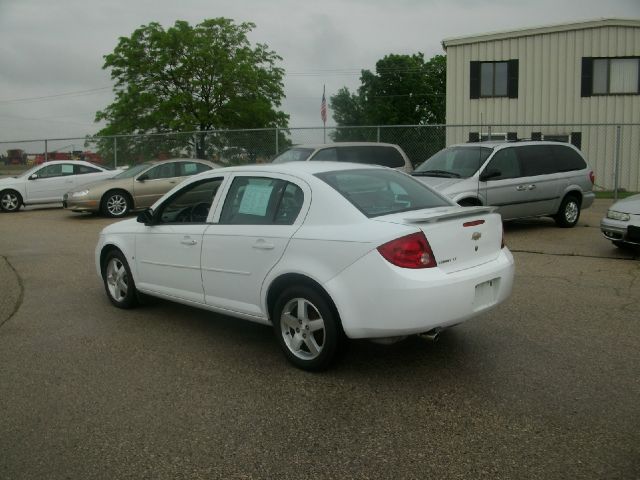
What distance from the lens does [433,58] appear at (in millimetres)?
71062

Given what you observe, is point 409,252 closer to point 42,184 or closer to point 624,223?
point 624,223

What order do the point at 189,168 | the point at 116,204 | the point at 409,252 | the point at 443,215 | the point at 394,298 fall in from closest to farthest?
the point at 394,298 → the point at 409,252 → the point at 443,215 → the point at 116,204 → the point at 189,168

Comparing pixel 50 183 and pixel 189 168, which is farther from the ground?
pixel 189 168

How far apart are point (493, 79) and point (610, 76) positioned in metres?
4.54

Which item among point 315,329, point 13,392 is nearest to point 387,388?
point 315,329

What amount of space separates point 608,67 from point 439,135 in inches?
428

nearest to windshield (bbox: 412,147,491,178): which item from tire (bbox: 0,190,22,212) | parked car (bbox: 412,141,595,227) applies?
parked car (bbox: 412,141,595,227)

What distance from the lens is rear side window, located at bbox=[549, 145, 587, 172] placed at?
41.5 feet

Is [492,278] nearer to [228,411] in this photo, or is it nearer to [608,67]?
[228,411]

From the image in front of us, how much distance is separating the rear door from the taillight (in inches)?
31.7

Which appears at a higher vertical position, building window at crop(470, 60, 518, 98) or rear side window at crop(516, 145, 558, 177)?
building window at crop(470, 60, 518, 98)

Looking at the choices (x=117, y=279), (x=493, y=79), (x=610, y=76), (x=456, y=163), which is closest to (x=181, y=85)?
(x=493, y=79)

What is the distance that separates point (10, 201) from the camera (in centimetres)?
1850

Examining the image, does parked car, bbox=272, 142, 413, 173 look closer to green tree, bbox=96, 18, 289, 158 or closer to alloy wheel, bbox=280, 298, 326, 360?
alloy wheel, bbox=280, 298, 326, 360
